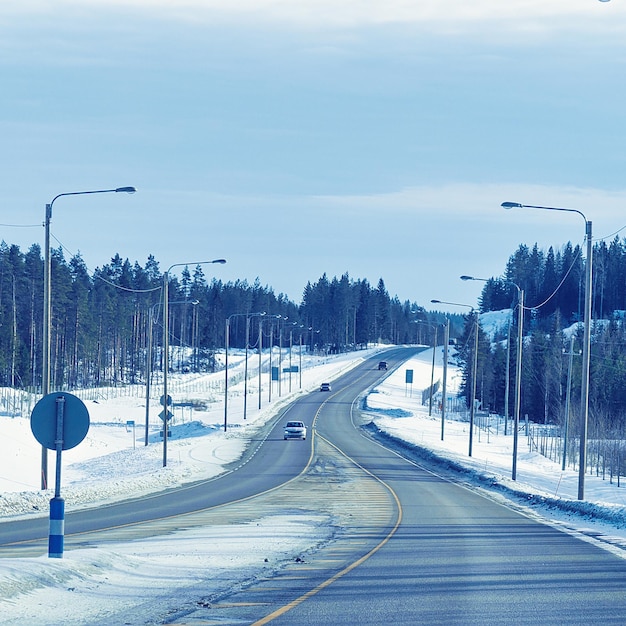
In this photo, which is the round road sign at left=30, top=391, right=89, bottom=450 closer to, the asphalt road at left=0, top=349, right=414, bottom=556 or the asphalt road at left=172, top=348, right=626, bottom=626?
the asphalt road at left=172, top=348, right=626, bottom=626

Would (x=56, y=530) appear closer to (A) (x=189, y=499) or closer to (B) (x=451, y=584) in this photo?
(B) (x=451, y=584)

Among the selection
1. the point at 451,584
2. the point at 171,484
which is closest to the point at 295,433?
the point at 171,484

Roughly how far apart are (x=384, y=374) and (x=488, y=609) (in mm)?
136803

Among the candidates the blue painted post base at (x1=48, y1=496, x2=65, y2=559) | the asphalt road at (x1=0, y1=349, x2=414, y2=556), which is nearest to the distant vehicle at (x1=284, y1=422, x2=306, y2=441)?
the asphalt road at (x1=0, y1=349, x2=414, y2=556)

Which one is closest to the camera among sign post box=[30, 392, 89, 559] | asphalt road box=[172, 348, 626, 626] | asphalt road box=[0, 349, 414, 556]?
asphalt road box=[172, 348, 626, 626]

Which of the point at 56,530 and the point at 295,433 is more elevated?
the point at 56,530

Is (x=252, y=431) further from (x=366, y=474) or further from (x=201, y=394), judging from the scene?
(x=201, y=394)

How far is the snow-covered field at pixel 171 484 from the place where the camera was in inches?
452

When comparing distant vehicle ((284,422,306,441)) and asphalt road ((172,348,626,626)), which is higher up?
asphalt road ((172,348,626,626))

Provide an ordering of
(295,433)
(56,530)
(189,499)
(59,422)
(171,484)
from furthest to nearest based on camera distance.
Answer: (295,433) < (171,484) < (189,499) < (56,530) < (59,422)

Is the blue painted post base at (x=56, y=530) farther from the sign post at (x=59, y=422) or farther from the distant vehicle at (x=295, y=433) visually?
the distant vehicle at (x=295, y=433)

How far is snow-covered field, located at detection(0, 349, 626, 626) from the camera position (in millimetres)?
11484

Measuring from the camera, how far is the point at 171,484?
124 ft

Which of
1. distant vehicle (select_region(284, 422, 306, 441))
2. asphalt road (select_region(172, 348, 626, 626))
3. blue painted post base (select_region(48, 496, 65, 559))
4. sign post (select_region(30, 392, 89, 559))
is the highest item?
sign post (select_region(30, 392, 89, 559))
